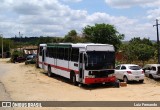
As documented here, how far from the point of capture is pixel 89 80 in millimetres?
23734

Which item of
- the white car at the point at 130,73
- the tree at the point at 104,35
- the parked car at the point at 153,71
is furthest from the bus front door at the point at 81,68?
the tree at the point at 104,35

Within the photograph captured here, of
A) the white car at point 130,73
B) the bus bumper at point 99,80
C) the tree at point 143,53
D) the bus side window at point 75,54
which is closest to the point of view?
the bus bumper at point 99,80

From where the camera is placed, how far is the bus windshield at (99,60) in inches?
934

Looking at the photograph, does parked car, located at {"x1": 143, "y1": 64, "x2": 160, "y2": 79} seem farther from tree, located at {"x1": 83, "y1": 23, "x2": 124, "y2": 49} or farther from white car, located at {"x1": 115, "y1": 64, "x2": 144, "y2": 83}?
tree, located at {"x1": 83, "y1": 23, "x2": 124, "y2": 49}

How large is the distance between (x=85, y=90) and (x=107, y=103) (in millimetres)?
6322

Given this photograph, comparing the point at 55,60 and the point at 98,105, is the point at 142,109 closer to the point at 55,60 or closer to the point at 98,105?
the point at 98,105

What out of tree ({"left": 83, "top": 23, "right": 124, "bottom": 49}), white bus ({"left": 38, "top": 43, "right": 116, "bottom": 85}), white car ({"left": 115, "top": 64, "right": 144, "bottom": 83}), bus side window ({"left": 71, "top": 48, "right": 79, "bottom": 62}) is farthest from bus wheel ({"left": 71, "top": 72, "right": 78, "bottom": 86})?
tree ({"left": 83, "top": 23, "right": 124, "bottom": 49})

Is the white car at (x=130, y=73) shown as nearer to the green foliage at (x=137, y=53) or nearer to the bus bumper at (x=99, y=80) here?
the bus bumper at (x=99, y=80)

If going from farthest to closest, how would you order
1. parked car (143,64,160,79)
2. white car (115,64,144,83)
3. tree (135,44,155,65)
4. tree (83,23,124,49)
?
tree (83,23,124,49), tree (135,44,155,65), parked car (143,64,160,79), white car (115,64,144,83)

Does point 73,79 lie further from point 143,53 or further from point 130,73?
point 143,53

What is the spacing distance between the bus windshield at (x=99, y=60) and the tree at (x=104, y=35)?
36015 millimetres

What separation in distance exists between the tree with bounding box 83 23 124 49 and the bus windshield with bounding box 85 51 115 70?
3601 cm

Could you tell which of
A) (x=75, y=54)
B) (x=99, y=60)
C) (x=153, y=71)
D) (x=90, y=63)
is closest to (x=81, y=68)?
(x=90, y=63)

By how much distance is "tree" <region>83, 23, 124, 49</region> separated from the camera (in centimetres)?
6084
